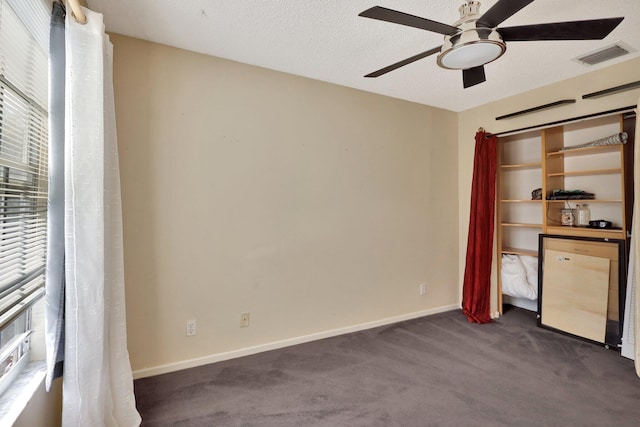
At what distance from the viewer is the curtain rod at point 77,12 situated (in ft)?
4.42

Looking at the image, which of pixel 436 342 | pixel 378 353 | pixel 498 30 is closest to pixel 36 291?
pixel 378 353

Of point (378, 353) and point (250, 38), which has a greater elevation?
point (250, 38)

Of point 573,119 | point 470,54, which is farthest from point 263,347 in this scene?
point 573,119

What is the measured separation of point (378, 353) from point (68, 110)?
262 centimetres

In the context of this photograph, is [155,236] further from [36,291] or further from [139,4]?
[139,4]

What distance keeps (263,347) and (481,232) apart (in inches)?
100

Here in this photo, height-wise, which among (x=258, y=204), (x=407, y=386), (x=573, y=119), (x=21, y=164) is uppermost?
(x=573, y=119)

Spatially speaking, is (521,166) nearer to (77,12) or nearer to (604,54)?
(604,54)

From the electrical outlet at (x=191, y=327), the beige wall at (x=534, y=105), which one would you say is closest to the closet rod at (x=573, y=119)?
the beige wall at (x=534, y=105)

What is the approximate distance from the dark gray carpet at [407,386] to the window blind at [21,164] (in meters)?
→ 1.06

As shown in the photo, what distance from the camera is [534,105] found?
316 cm

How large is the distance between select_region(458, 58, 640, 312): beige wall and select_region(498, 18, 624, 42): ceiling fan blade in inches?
61.2

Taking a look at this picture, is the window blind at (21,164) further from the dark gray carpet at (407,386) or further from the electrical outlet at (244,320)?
the electrical outlet at (244,320)

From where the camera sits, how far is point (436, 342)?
2.84m
